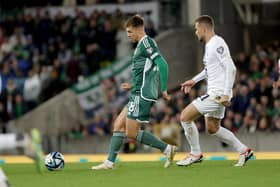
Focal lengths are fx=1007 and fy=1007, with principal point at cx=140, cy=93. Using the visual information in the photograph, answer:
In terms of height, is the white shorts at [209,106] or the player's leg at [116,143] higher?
the white shorts at [209,106]

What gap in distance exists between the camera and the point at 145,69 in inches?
566

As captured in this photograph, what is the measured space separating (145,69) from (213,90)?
101 cm

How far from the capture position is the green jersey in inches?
563

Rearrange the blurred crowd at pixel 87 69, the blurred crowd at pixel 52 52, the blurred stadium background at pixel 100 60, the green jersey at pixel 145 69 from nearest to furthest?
the green jersey at pixel 145 69 → the blurred crowd at pixel 87 69 → the blurred stadium background at pixel 100 60 → the blurred crowd at pixel 52 52

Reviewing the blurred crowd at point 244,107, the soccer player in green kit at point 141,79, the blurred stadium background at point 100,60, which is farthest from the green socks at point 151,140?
the blurred stadium background at point 100,60

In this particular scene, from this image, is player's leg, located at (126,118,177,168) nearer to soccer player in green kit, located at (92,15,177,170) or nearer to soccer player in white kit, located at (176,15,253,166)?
soccer player in green kit, located at (92,15,177,170)

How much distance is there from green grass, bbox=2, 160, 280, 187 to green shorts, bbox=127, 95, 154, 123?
765 mm

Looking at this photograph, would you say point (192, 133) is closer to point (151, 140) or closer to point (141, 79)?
point (151, 140)

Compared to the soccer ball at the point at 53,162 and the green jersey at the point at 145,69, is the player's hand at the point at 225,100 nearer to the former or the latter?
the green jersey at the point at 145,69

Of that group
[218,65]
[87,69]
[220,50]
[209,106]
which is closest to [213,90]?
[209,106]

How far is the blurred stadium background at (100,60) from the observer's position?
2531 centimetres

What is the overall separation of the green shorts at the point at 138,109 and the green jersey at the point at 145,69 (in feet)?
0.23

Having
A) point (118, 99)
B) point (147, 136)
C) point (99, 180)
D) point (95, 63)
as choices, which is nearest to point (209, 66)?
point (147, 136)

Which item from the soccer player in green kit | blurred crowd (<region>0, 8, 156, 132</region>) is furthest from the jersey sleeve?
blurred crowd (<region>0, 8, 156, 132</region>)
